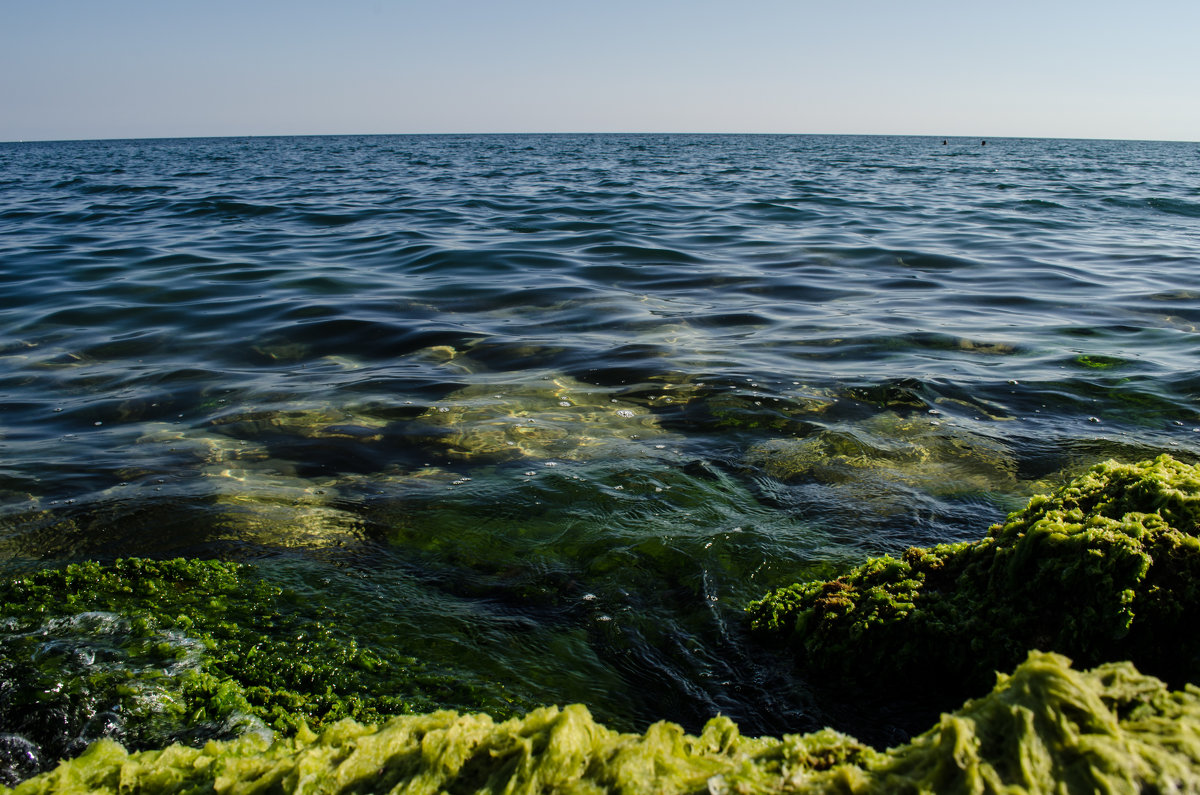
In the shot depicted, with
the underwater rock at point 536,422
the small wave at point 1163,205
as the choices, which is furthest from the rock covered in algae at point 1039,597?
the small wave at point 1163,205

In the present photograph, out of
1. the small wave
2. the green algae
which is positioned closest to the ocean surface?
the green algae

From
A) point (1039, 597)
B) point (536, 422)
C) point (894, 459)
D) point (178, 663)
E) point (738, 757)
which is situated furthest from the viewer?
point (536, 422)

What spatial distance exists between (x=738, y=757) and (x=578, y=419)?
4093 mm

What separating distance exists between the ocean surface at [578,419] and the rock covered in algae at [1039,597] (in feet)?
0.88

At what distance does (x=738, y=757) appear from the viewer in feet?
5.35

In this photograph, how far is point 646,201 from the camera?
63.9 ft

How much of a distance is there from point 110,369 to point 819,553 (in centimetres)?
642

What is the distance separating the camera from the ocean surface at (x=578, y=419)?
3.33 m

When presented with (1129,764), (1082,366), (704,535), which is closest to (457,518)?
(704,535)

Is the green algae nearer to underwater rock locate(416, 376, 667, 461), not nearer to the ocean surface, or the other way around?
the ocean surface

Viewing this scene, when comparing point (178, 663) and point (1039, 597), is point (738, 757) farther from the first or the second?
point (178, 663)

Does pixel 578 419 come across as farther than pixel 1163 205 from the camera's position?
No

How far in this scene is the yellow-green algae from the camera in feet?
4.24

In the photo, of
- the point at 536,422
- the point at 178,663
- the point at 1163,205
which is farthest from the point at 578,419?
the point at 1163,205
